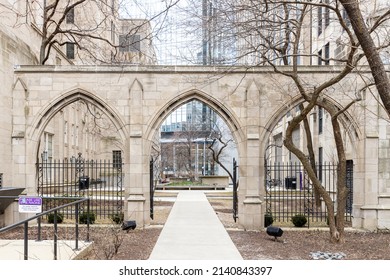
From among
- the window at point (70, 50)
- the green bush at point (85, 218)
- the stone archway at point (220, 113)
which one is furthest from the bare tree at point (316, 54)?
the window at point (70, 50)

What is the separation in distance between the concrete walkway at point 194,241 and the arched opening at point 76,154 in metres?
2.43

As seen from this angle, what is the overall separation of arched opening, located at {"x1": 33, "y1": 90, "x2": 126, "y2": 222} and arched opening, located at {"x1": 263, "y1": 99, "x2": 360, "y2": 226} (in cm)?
640

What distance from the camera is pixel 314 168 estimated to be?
17.0 m

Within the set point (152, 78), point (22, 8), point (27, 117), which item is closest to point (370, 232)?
point (152, 78)

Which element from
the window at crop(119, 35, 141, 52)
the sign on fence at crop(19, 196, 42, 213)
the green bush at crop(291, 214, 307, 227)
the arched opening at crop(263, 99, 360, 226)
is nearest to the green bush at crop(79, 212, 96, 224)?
the sign on fence at crop(19, 196, 42, 213)

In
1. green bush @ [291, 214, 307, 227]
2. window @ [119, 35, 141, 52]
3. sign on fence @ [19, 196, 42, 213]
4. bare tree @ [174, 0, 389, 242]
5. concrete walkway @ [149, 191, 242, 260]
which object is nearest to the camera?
bare tree @ [174, 0, 389, 242]

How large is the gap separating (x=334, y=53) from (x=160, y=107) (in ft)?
51.4

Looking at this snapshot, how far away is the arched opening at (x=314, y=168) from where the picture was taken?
1425 cm

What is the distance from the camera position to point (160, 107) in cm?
1407

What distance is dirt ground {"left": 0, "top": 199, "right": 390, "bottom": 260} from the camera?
9.69m

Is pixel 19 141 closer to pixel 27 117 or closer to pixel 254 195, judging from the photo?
pixel 27 117

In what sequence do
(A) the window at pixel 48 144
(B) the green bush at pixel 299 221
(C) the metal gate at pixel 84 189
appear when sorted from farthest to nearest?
1. (A) the window at pixel 48 144
2. (C) the metal gate at pixel 84 189
3. (B) the green bush at pixel 299 221

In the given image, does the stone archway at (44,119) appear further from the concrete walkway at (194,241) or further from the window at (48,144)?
the window at (48,144)

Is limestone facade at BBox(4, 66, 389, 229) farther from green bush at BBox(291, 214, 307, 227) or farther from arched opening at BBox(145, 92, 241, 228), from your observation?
green bush at BBox(291, 214, 307, 227)
